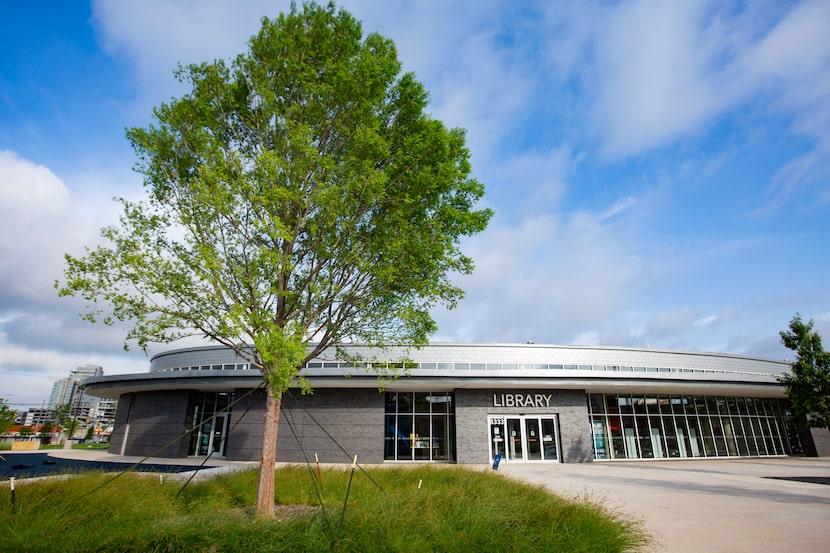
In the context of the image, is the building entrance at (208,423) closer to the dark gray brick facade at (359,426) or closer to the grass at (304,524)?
the dark gray brick facade at (359,426)

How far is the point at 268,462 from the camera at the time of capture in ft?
29.6

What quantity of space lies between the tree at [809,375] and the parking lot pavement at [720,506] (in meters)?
3.40

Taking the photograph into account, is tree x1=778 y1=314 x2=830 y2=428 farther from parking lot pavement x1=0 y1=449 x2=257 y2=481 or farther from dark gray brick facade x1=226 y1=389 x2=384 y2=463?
parking lot pavement x1=0 y1=449 x2=257 y2=481

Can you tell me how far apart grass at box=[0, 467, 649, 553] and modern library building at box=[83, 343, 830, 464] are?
13.7m

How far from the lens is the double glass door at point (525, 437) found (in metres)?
23.4

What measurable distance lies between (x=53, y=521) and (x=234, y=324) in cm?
367

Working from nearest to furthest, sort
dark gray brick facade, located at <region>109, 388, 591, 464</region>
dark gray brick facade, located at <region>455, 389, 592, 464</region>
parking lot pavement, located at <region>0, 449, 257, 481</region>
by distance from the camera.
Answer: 1. parking lot pavement, located at <region>0, 449, 257, 481</region>
2. dark gray brick facade, located at <region>109, 388, 591, 464</region>
3. dark gray brick facade, located at <region>455, 389, 592, 464</region>

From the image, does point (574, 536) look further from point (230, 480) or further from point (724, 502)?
point (230, 480)

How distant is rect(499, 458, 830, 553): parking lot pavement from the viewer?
6938 millimetres

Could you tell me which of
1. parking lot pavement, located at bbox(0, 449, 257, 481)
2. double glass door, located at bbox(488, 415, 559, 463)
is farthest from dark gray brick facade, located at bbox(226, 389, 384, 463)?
double glass door, located at bbox(488, 415, 559, 463)

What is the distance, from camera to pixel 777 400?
29.4 meters

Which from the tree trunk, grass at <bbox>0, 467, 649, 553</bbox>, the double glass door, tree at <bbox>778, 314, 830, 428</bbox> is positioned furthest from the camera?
the double glass door

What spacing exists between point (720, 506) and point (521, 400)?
1382cm

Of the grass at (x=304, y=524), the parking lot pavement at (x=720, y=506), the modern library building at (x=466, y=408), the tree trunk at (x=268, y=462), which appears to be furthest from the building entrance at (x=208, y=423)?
the tree trunk at (x=268, y=462)
